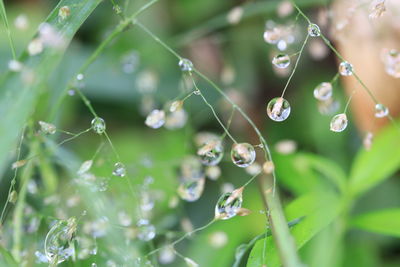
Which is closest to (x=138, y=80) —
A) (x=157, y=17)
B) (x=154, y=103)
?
(x=154, y=103)

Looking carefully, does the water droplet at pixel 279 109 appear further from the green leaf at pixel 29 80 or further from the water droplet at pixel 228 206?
the green leaf at pixel 29 80

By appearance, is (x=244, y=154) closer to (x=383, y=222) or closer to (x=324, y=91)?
(x=324, y=91)

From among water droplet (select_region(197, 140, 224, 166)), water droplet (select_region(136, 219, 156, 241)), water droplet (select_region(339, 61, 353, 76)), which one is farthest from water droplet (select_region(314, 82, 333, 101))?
water droplet (select_region(136, 219, 156, 241))

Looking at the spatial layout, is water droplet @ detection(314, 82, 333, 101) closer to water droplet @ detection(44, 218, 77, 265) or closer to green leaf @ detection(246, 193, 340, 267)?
green leaf @ detection(246, 193, 340, 267)

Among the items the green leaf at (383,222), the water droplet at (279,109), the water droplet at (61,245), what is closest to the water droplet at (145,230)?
the water droplet at (61,245)

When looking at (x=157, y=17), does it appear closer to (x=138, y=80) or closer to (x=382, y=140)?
(x=138, y=80)
